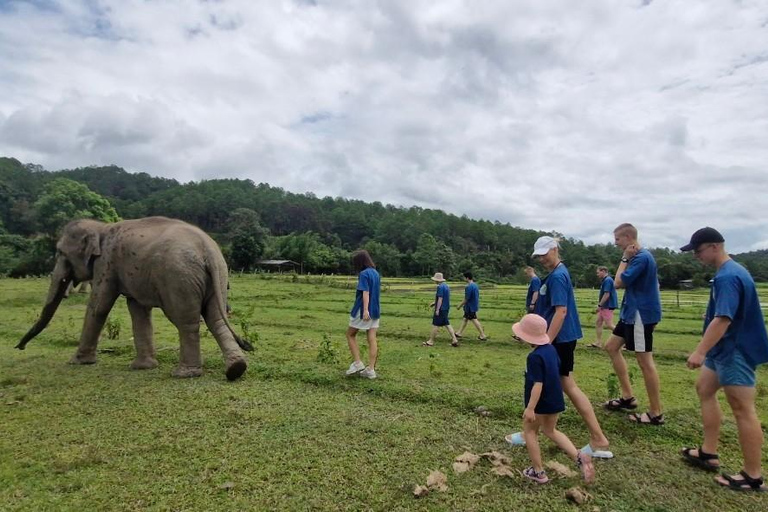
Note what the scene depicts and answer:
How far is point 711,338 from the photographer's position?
4359 millimetres

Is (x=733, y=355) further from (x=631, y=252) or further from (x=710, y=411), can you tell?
(x=631, y=252)

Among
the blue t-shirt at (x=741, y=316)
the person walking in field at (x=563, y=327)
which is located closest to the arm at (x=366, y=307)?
the person walking in field at (x=563, y=327)

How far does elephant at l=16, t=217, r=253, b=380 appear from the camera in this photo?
317 inches

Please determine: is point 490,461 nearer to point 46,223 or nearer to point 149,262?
point 149,262

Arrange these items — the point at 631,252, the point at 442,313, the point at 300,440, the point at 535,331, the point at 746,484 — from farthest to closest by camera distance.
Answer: the point at 442,313, the point at 631,252, the point at 300,440, the point at 535,331, the point at 746,484

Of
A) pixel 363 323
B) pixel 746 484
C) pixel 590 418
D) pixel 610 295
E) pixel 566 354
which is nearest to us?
pixel 746 484

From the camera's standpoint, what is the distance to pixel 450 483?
433 cm

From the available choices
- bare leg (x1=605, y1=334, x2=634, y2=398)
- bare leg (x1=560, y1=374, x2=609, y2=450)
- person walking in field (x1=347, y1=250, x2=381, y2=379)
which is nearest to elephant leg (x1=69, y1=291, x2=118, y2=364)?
person walking in field (x1=347, y1=250, x2=381, y2=379)

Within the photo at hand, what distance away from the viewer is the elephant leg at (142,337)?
28.6 ft

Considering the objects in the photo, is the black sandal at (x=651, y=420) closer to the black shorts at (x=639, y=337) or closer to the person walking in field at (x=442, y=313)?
the black shorts at (x=639, y=337)

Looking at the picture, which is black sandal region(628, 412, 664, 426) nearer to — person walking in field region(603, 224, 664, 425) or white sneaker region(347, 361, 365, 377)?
person walking in field region(603, 224, 664, 425)

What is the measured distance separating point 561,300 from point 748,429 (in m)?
1.91

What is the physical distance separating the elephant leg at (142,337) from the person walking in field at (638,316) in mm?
7755

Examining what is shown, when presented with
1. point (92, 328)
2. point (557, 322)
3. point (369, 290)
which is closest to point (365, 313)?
point (369, 290)
